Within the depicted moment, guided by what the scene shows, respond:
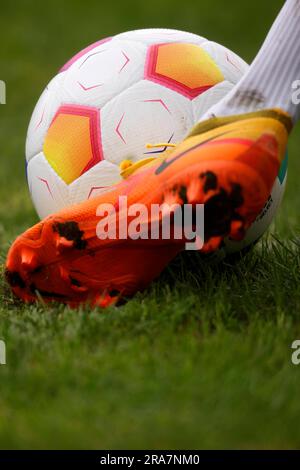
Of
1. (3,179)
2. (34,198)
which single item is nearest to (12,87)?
(3,179)

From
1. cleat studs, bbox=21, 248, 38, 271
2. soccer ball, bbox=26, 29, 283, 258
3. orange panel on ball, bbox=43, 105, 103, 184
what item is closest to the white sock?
soccer ball, bbox=26, 29, 283, 258

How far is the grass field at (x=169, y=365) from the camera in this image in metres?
1.47

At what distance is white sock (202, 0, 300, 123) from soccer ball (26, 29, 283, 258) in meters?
0.25

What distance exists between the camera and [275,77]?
6.55 ft

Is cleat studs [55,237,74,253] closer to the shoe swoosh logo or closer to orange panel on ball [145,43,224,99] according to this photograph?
the shoe swoosh logo

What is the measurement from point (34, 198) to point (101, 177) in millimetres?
323

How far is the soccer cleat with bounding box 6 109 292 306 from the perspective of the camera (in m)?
1.78

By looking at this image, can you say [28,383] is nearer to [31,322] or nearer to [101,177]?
[31,322]

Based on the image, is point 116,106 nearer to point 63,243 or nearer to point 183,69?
point 183,69

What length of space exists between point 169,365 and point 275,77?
0.83 metres

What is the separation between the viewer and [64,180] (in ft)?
7.50

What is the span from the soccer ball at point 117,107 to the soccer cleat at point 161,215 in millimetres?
128

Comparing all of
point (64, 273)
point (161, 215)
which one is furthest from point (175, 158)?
point (64, 273)

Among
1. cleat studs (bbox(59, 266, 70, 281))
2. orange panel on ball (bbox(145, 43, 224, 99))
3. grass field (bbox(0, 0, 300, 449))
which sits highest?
orange panel on ball (bbox(145, 43, 224, 99))
